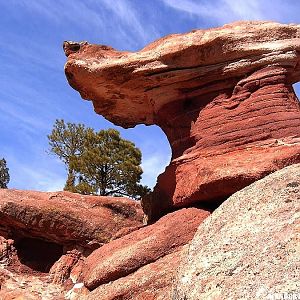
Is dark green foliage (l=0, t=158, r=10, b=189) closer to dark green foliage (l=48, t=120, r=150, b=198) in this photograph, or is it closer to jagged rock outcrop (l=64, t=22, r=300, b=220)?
dark green foliage (l=48, t=120, r=150, b=198)

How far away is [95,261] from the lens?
36.2 ft

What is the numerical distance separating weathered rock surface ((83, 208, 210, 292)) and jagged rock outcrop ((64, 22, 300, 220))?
3.13 feet

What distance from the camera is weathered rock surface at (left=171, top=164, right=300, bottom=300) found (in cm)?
605

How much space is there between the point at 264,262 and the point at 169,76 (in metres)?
7.27

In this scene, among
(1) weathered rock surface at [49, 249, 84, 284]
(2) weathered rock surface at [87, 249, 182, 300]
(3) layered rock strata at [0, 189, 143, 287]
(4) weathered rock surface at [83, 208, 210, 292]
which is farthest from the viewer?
(3) layered rock strata at [0, 189, 143, 287]

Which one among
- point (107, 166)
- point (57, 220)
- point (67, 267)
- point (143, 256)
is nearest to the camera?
point (143, 256)

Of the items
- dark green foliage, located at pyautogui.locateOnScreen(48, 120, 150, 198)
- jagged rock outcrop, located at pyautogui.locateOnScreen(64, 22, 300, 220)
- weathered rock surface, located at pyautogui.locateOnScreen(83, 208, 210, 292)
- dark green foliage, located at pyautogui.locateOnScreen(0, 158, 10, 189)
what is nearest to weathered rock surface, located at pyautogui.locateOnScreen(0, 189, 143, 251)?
jagged rock outcrop, located at pyautogui.locateOnScreen(64, 22, 300, 220)

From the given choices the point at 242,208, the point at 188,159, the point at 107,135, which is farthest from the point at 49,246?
the point at 107,135

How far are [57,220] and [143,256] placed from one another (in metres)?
3.98

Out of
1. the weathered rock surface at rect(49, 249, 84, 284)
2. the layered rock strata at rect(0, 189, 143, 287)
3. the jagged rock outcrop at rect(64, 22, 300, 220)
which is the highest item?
the jagged rock outcrop at rect(64, 22, 300, 220)

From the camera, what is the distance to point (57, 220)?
13.4 metres

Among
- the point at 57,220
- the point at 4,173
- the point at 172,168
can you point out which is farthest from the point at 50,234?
the point at 4,173

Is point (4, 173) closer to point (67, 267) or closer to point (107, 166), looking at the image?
point (107, 166)

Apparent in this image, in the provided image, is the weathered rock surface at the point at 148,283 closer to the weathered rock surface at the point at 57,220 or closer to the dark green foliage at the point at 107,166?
the weathered rock surface at the point at 57,220
